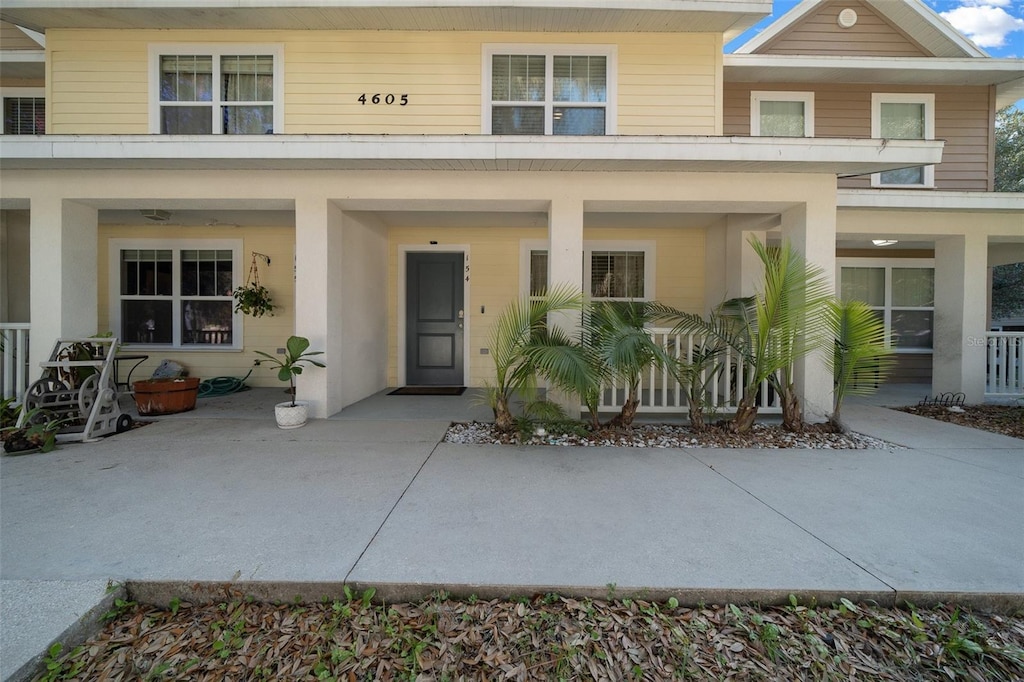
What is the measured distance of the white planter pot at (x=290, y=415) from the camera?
4.55 metres

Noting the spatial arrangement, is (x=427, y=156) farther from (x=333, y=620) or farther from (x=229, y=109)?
(x=333, y=620)

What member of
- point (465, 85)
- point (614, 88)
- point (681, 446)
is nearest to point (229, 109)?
point (465, 85)

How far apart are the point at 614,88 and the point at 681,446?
432 centimetres

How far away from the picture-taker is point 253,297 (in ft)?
21.9

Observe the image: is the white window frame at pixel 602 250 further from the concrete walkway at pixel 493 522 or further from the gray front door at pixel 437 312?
the concrete walkway at pixel 493 522

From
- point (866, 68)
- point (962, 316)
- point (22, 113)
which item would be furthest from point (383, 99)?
point (962, 316)

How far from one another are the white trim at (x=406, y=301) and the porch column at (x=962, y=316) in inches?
278

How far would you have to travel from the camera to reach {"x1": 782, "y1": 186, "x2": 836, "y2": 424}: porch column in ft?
15.5

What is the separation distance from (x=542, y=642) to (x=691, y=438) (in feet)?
10.2

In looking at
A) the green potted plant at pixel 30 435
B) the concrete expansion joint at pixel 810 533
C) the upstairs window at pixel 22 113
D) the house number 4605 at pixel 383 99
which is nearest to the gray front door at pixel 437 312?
the house number 4605 at pixel 383 99

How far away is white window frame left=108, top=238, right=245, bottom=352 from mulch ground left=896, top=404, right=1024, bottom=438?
995 centimetres

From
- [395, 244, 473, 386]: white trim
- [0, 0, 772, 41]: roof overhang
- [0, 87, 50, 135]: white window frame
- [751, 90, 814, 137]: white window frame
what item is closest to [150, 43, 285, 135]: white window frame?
[0, 0, 772, 41]: roof overhang

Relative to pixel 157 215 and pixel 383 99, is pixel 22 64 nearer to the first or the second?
pixel 157 215

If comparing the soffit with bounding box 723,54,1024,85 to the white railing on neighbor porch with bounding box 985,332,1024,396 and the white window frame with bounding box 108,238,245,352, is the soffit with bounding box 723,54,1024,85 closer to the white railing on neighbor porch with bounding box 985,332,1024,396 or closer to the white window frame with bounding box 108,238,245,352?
the white railing on neighbor porch with bounding box 985,332,1024,396
